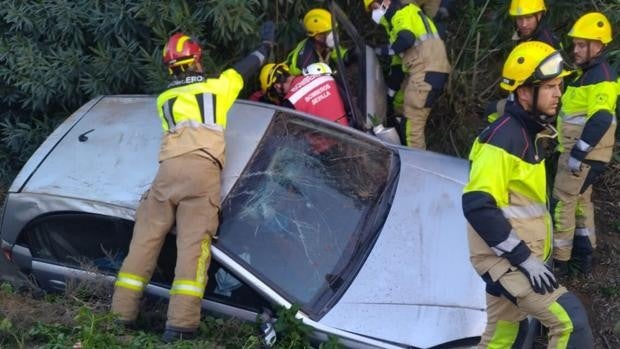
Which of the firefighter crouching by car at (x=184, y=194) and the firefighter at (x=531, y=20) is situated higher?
the firefighter at (x=531, y=20)

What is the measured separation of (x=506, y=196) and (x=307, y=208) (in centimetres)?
136

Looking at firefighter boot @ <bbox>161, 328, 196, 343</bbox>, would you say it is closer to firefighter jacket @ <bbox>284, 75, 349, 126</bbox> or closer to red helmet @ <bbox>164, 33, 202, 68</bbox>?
red helmet @ <bbox>164, 33, 202, 68</bbox>

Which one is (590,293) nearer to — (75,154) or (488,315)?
(488,315)

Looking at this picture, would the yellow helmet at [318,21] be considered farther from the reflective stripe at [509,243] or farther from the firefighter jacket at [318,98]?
the reflective stripe at [509,243]

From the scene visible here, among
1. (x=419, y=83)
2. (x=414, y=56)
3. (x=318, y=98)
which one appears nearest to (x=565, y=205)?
(x=419, y=83)

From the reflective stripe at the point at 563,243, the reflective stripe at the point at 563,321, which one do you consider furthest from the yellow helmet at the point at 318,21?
the reflective stripe at the point at 563,321

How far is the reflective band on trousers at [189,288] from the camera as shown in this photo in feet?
14.5

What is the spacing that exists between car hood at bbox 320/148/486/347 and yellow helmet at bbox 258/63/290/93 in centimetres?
153

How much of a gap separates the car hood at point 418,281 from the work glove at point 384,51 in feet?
5.68

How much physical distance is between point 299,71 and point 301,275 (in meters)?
2.41

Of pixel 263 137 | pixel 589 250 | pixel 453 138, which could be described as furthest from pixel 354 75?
pixel 589 250

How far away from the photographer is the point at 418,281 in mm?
4492

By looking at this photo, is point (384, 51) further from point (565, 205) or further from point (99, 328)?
point (99, 328)

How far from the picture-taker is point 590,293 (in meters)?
5.80
